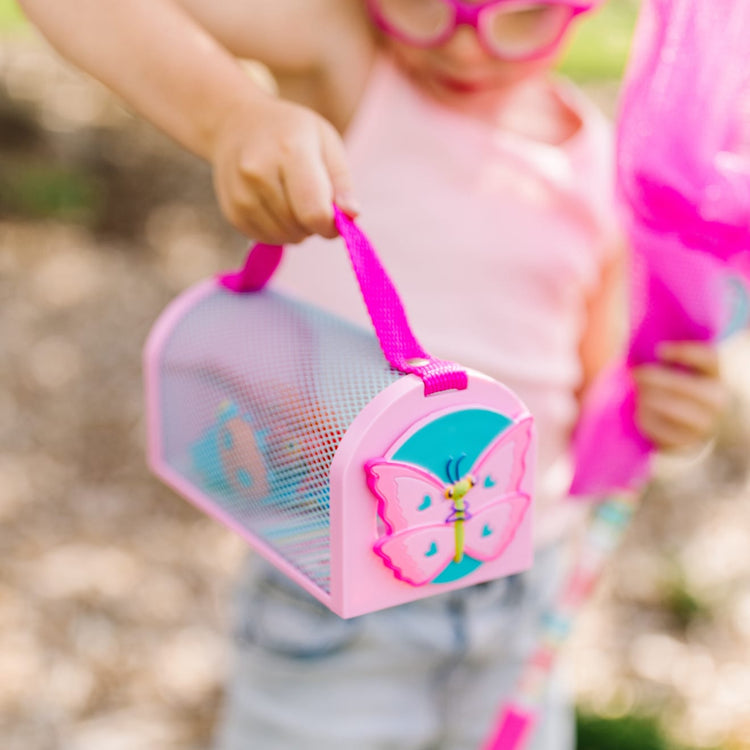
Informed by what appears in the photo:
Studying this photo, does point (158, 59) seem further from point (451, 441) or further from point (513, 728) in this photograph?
point (513, 728)

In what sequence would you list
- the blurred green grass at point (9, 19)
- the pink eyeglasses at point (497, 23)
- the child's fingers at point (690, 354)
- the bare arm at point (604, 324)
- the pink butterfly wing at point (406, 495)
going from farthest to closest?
the blurred green grass at point (9, 19), the bare arm at point (604, 324), the child's fingers at point (690, 354), the pink eyeglasses at point (497, 23), the pink butterfly wing at point (406, 495)

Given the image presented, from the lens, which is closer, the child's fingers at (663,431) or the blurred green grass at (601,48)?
the child's fingers at (663,431)

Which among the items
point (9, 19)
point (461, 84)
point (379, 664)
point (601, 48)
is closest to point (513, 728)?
point (379, 664)

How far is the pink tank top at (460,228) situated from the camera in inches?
33.5

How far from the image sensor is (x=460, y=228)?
2.81 ft

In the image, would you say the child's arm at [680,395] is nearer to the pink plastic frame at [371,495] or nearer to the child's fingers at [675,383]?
the child's fingers at [675,383]

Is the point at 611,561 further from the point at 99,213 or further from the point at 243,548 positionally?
the point at 99,213

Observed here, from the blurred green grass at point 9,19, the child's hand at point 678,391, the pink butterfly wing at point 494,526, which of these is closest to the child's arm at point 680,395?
the child's hand at point 678,391

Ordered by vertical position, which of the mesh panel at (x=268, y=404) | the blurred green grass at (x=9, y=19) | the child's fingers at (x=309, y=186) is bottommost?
the blurred green grass at (x=9, y=19)

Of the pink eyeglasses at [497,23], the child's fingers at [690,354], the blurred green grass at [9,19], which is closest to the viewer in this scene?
the pink eyeglasses at [497,23]

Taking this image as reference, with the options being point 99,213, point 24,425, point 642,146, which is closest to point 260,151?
point 642,146

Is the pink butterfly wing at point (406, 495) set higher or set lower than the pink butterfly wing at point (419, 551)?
higher

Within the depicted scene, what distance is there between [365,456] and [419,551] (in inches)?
2.4

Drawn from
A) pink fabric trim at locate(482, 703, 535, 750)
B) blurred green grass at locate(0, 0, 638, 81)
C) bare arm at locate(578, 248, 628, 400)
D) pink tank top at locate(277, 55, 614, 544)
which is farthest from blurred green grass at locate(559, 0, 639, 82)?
pink fabric trim at locate(482, 703, 535, 750)
